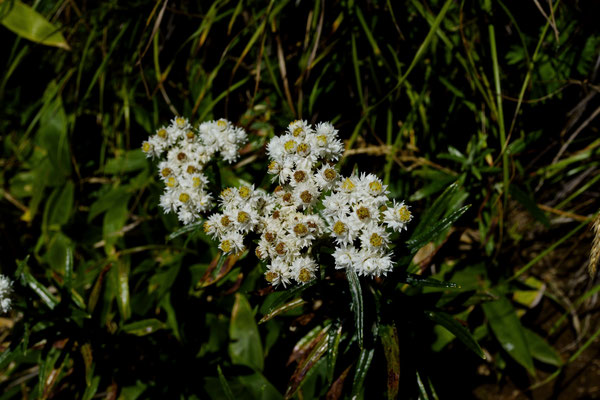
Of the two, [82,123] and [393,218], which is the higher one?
[82,123]

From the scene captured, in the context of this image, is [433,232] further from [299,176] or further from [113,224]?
[113,224]

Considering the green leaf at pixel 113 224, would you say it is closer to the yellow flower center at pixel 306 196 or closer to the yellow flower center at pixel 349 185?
the yellow flower center at pixel 306 196

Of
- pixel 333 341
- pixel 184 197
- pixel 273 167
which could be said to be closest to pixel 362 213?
pixel 273 167

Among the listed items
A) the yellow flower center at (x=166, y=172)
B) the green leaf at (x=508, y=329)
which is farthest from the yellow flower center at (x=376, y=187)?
the green leaf at (x=508, y=329)

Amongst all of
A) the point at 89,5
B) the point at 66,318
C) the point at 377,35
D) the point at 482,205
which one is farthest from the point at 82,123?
the point at 482,205

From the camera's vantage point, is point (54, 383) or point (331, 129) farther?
point (54, 383)

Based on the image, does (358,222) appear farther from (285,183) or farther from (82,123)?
(82,123)
